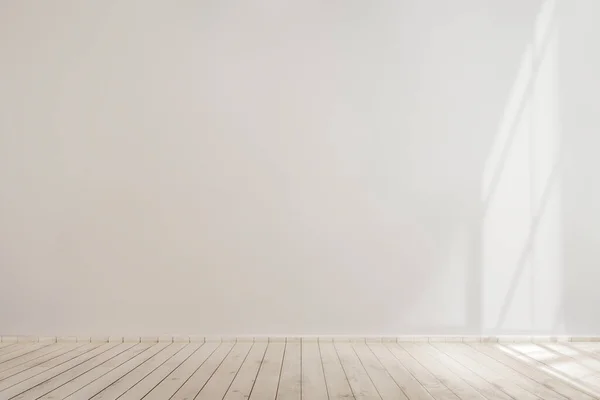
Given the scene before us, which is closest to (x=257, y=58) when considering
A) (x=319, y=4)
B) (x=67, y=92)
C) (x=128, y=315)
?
(x=319, y=4)

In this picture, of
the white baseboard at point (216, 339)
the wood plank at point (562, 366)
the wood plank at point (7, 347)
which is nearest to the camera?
the wood plank at point (562, 366)

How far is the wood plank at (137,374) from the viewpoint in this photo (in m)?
2.54

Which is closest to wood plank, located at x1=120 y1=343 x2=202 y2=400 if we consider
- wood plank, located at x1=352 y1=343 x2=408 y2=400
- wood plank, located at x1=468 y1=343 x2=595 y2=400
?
wood plank, located at x1=352 y1=343 x2=408 y2=400

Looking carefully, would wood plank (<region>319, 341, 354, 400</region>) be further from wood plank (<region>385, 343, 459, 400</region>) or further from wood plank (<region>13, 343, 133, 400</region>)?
wood plank (<region>13, 343, 133, 400</region>)

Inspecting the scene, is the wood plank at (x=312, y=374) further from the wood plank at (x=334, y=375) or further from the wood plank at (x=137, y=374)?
the wood plank at (x=137, y=374)

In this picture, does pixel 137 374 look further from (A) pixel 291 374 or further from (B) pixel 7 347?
(B) pixel 7 347

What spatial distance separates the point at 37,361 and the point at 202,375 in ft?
3.52

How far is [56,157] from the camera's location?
398cm

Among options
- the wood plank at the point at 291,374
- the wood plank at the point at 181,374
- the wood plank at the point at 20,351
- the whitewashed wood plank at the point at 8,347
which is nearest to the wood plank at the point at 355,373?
the wood plank at the point at 291,374

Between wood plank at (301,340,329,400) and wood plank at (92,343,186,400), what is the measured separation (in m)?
0.81

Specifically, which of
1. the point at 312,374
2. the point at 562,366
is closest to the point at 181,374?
the point at 312,374

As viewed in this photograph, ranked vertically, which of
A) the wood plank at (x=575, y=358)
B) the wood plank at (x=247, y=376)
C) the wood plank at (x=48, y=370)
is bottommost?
the wood plank at (x=48, y=370)

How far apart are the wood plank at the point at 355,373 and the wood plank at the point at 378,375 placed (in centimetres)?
2

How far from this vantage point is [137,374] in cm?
292
